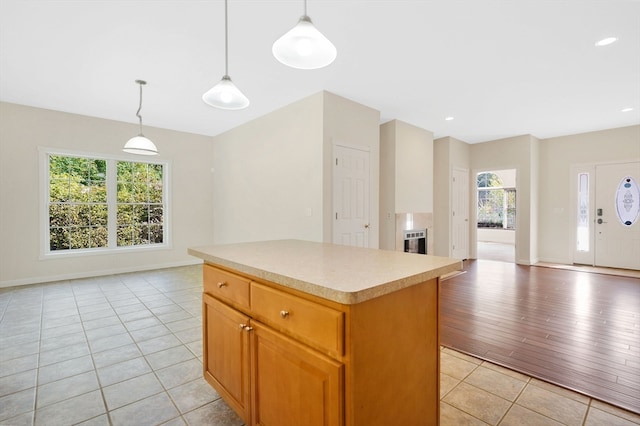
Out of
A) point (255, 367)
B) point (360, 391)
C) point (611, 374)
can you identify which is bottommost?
point (611, 374)

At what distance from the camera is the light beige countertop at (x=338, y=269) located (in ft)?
3.44

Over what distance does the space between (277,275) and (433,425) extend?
109cm

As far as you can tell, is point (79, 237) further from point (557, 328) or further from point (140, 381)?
point (557, 328)

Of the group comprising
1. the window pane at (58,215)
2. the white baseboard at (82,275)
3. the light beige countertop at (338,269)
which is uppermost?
the window pane at (58,215)

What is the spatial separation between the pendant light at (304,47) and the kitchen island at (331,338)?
1.14 m

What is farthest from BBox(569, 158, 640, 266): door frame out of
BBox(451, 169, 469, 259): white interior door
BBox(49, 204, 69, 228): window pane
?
BBox(49, 204, 69, 228): window pane

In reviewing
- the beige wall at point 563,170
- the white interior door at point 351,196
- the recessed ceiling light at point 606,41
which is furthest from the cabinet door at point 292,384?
the beige wall at point 563,170

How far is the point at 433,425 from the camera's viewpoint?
145cm

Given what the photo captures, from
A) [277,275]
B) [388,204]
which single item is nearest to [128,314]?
[277,275]

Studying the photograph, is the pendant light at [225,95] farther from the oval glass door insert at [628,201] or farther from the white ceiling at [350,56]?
the oval glass door insert at [628,201]

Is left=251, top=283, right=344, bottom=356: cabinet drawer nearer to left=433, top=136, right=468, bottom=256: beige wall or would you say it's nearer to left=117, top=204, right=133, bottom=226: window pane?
left=117, top=204, right=133, bottom=226: window pane

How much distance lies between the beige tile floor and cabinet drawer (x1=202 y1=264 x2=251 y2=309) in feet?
2.40

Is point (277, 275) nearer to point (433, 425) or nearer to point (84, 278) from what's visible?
point (433, 425)

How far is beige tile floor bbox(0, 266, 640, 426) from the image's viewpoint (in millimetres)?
1735
